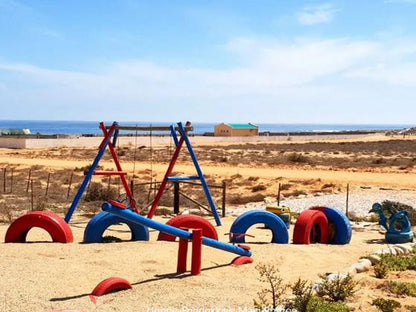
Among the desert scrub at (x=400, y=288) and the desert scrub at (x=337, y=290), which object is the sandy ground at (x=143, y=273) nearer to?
the desert scrub at (x=337, y=290)

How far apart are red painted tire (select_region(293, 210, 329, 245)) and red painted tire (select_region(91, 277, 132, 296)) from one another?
511cm

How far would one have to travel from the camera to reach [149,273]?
9.16m

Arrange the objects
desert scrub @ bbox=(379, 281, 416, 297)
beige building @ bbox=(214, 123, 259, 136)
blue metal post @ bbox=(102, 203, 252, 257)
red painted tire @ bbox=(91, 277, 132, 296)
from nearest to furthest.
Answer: red painted tire @ bbox=(91, 277, 132, 296) < desert scrub @ bbox=(379, 281, 416, 297) < blue metal post @ bbox=(102, 203, 252, 257) < beige building @ bbox=(214, 123, 259, 136)

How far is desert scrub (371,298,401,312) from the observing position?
7.47 metres

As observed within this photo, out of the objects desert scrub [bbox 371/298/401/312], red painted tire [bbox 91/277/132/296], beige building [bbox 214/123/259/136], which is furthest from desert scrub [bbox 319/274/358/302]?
beige building [bbox 214/123/259/136]

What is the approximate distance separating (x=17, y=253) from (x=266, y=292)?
4.98m

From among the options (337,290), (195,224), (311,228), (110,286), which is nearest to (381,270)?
(337,290)

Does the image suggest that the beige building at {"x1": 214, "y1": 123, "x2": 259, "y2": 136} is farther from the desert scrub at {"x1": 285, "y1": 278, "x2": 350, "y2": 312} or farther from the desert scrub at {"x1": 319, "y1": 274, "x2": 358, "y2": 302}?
the desert scrub at {"x1": 285, "y1": 278, "x2": 350, "y2": 312}

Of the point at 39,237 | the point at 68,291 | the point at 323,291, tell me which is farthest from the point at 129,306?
the point at 39,237

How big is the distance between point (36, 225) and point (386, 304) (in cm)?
720

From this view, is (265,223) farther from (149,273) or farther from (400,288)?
(400,288)

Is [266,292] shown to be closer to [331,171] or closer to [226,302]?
[226,302]

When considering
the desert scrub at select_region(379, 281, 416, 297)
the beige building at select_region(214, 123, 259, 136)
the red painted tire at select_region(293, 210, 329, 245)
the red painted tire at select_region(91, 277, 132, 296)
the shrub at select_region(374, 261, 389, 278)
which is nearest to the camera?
the red painted tire at select_region(91, 277, 132, 296)

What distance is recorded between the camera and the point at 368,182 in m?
28.7
